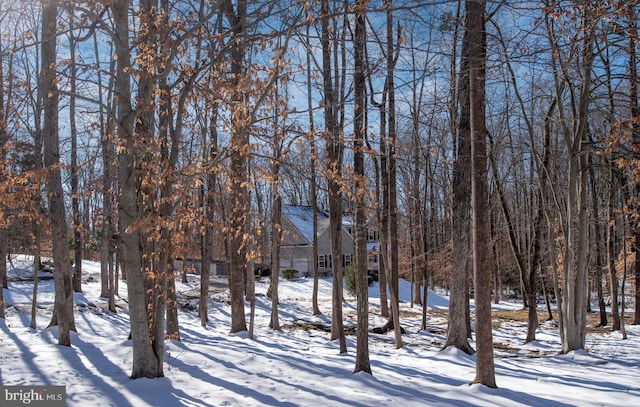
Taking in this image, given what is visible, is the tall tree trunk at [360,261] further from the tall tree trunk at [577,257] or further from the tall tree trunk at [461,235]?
the tall tree trunk at [577,257]

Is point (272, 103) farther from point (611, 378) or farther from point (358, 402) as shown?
point (611, 378)

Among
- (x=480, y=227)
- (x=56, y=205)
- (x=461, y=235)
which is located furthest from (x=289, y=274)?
(x=480, y=227)

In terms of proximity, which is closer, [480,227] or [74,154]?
[480,227]

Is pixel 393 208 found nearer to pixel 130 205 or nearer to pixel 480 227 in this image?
pixel 480 227

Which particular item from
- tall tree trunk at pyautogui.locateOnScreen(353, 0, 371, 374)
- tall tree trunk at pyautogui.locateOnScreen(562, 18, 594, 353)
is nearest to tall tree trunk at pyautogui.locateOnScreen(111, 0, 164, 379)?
tall tree trunk at pyautogui.locateOnScreen(353, 0, 371, 374)

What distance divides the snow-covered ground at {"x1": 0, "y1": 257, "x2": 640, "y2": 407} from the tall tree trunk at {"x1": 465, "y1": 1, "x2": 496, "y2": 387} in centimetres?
42

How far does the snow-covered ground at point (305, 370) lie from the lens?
643 centimetres

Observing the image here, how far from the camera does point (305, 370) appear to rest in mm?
8555

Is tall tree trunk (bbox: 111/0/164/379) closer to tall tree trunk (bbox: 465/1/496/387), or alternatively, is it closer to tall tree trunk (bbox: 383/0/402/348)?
tall tree trunk (bbox: 465/1/496/387)

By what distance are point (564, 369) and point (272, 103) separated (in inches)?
277

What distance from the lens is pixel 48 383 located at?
6.94 meters

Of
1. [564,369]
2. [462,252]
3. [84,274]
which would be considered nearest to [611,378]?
[564,369]

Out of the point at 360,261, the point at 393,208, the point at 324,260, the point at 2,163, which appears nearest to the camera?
the point at 360,261

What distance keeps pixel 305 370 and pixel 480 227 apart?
3959mm
